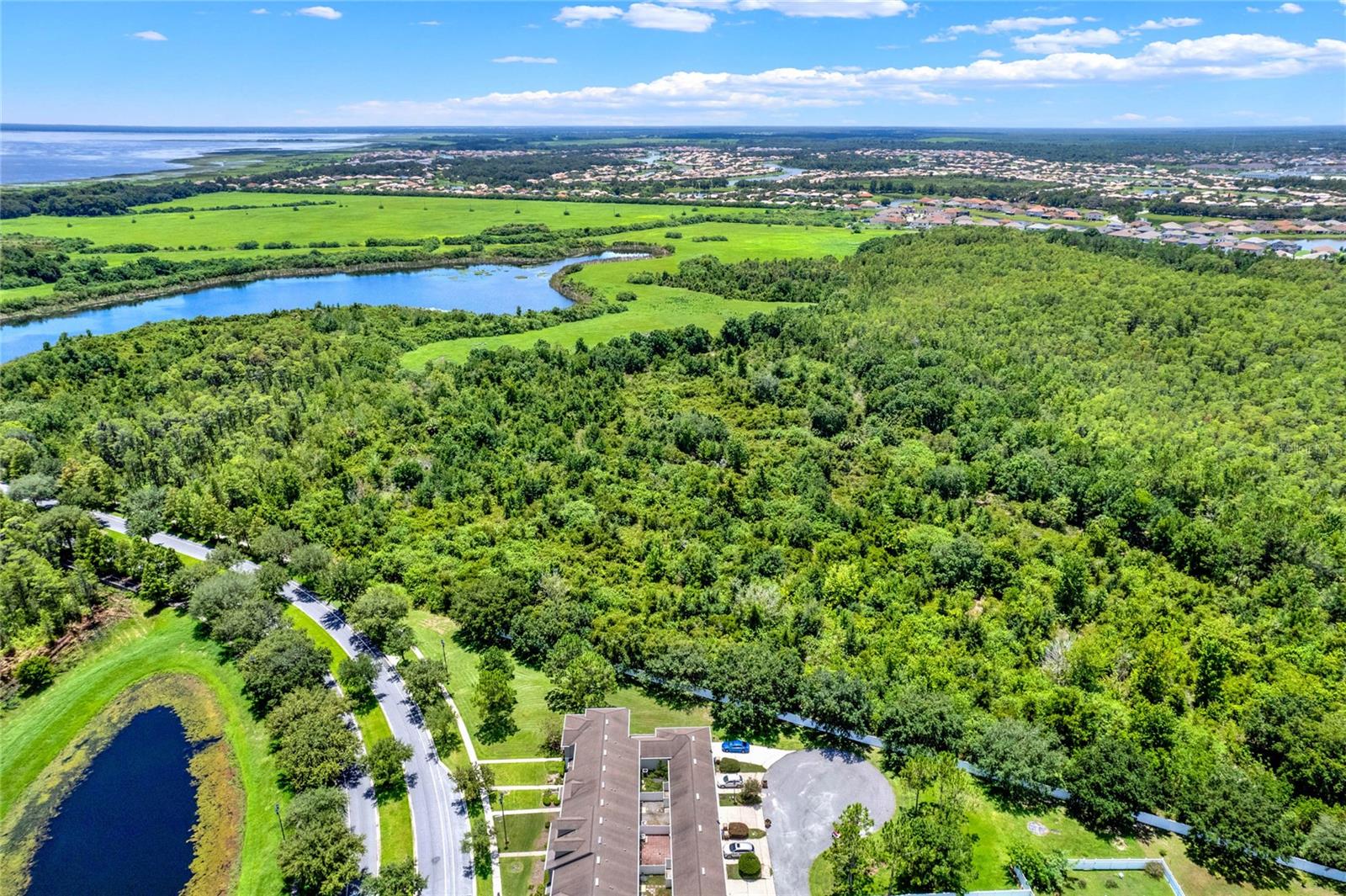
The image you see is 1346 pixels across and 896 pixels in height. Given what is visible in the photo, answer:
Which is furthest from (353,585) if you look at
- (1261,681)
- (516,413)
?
(1261,681)

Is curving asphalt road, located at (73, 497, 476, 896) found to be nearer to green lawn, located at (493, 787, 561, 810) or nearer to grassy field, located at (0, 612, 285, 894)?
green lawn, located at (493, 787, 561, 810)

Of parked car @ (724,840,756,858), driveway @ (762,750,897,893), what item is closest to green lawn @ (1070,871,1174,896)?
driveway @ (762,750,897,893)

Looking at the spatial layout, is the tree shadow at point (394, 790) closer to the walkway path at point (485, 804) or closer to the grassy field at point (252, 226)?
the walkway path at point (485, 804)

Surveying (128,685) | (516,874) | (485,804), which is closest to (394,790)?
(485,804)

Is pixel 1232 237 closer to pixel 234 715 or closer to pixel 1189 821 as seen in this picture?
pixel 1189 821

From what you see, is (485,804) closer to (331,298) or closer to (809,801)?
(809,801)

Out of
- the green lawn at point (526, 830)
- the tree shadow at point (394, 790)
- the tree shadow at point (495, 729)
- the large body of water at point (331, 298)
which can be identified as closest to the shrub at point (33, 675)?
the tree shadow at point (394, 790)
